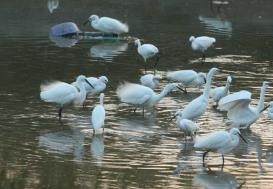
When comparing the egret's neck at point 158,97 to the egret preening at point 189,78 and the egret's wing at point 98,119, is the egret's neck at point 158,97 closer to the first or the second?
the egret's wing at point 98,119

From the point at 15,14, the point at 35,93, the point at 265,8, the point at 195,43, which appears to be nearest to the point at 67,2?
the point at 15,14

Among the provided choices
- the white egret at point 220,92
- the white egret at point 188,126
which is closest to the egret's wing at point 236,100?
the white egret at point 188,126

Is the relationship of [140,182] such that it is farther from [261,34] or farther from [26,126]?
[261,34]

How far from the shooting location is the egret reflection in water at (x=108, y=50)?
23.5 m

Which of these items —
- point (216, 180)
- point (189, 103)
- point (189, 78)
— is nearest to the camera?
point (216, 180)

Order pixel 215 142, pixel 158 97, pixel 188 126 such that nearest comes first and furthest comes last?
pixel 215 142 → pixel 188 126 → pixel 158 97

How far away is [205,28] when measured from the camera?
3142 centimetres

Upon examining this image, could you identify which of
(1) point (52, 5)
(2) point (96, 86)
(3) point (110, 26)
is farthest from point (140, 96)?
(1) point (52, 5)

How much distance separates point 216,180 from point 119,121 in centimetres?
415

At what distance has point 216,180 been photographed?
38.0 ft

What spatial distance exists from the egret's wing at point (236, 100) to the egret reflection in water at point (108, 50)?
330 inches

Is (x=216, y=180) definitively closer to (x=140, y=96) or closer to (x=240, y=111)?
(x=240, y=111)

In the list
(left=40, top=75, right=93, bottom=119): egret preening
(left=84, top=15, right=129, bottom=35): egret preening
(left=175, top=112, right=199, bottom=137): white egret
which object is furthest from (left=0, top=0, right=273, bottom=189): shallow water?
(left=84, top=15, right=129, bottom=35): egret preening

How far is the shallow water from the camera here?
11.6 meters
